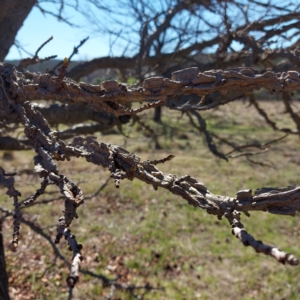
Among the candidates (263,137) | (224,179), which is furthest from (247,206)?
(263,137)

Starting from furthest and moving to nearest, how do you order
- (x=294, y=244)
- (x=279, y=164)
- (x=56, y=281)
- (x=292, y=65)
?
(x=279, y=164)
(x=294, y=244)
(x=56, y=281)
(x=292, y=65)

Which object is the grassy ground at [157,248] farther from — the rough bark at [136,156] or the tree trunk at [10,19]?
the rough bark at [136,156]

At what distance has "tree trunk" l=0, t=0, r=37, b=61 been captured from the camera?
104 inches

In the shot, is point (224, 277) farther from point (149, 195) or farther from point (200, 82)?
point (200, 82)

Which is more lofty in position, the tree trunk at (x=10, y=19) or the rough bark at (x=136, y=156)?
the tree trunk at (x=10, y=19)

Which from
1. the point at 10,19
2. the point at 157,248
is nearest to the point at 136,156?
the point at 10,19

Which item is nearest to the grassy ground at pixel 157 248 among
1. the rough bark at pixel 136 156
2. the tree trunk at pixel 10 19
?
the tree trunk at pixel 10 19

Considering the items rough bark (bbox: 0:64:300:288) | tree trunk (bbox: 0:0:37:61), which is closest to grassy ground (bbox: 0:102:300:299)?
tree trunk (bbox: 0:0:37:61)

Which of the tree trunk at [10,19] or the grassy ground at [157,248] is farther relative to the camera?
the grassy ground at [157,248]

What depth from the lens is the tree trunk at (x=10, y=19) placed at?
264 centimetres

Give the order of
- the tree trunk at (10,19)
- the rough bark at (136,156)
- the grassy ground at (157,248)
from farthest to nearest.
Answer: the grassy ground at (157,248)
the tree trunk at (10,19)
the rough bark at (136,156)

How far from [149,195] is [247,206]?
7.44 meters

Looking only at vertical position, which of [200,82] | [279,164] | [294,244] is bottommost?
[200,82]

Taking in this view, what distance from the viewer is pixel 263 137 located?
15.0 metres
